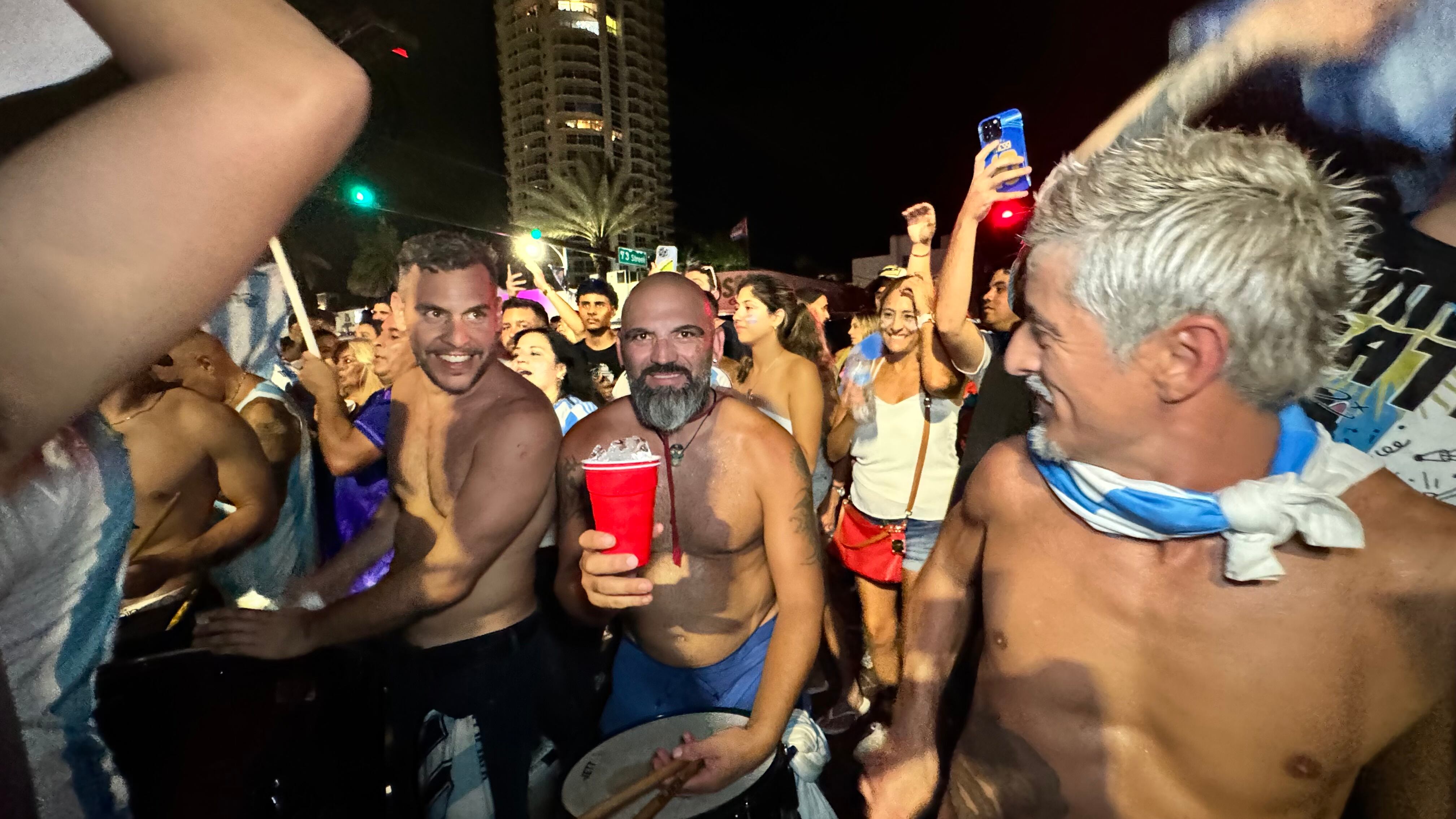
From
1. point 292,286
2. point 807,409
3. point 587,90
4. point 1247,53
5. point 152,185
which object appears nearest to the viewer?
point 152,185

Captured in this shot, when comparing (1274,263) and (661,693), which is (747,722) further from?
(1274,263)

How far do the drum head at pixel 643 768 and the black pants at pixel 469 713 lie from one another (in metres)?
0.76

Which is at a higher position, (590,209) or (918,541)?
(590,209)

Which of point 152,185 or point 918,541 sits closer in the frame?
point 152,185

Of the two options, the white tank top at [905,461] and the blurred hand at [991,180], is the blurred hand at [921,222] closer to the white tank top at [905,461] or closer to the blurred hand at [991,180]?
the white tank top at [905,461]

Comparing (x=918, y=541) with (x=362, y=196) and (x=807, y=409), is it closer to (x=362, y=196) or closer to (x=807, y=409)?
(x=807, y=409)

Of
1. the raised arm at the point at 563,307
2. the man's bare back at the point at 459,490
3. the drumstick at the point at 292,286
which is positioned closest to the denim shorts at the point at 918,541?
the man's bare back at the point at 459,490

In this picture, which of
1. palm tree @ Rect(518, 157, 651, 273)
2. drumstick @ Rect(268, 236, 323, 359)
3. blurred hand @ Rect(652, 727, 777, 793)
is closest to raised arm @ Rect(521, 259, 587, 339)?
drumstick @ Rect(268, 236, 323, 359)

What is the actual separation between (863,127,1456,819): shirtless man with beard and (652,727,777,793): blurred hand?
0.80 meters

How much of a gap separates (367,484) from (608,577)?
2.15 m

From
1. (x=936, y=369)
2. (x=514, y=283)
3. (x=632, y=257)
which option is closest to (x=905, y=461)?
(x=936, y=369)

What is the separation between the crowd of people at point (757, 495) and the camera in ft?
1.84

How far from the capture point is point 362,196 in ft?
8.29

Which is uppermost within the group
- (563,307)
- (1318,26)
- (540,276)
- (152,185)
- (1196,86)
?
(1318,26)
